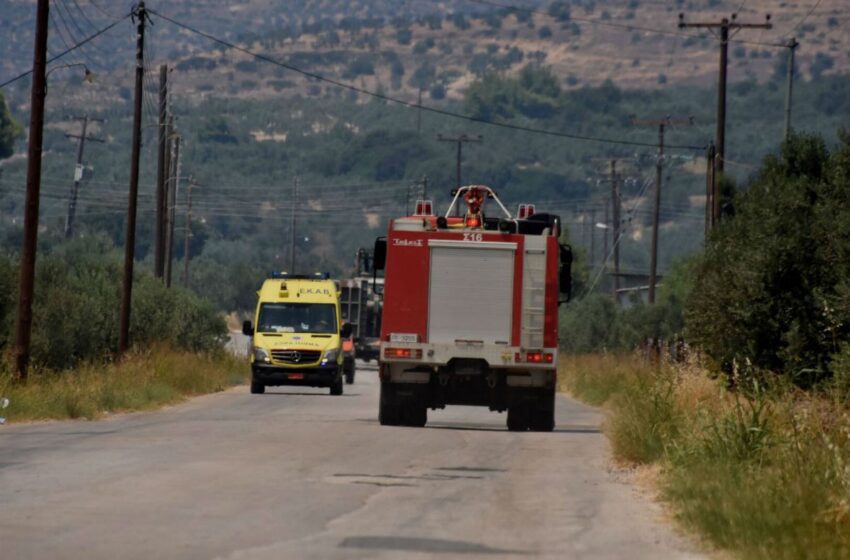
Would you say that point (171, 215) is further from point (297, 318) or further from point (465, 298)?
point (465, 298)

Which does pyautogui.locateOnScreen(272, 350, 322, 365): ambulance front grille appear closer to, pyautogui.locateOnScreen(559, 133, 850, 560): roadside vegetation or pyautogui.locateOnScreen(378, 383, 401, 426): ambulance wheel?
pyautogui.locateOnScreen(559, 133, 850, 560): roadside vegetation

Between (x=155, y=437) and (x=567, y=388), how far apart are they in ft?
94.6

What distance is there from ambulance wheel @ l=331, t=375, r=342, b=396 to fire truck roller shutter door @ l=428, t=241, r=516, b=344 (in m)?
14.6

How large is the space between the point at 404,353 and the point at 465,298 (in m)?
1.21

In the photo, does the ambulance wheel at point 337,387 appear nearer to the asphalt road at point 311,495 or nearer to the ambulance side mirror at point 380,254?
the ambulance side mirror at point 380,254

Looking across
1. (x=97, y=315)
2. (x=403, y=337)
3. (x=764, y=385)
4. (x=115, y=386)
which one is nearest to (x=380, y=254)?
(x=403, y=337)

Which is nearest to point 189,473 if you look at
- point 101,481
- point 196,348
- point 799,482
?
point 101,481

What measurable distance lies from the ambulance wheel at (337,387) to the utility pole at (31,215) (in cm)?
1095

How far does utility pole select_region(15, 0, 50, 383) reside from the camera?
104 feet

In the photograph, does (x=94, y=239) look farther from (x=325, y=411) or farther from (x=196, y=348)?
(x=325, y=411)

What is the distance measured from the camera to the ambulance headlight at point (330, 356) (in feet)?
135

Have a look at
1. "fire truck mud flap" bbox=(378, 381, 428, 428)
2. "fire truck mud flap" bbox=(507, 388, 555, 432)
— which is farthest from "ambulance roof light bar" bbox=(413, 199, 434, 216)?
"fire truck mud flap" bbox=(507, 388, 555, 432)

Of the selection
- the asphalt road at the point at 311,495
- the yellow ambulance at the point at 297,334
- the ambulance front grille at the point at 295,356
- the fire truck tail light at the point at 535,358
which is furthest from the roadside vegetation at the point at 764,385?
the ambulance front grille at the point at 295,356

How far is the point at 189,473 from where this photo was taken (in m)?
17.9
